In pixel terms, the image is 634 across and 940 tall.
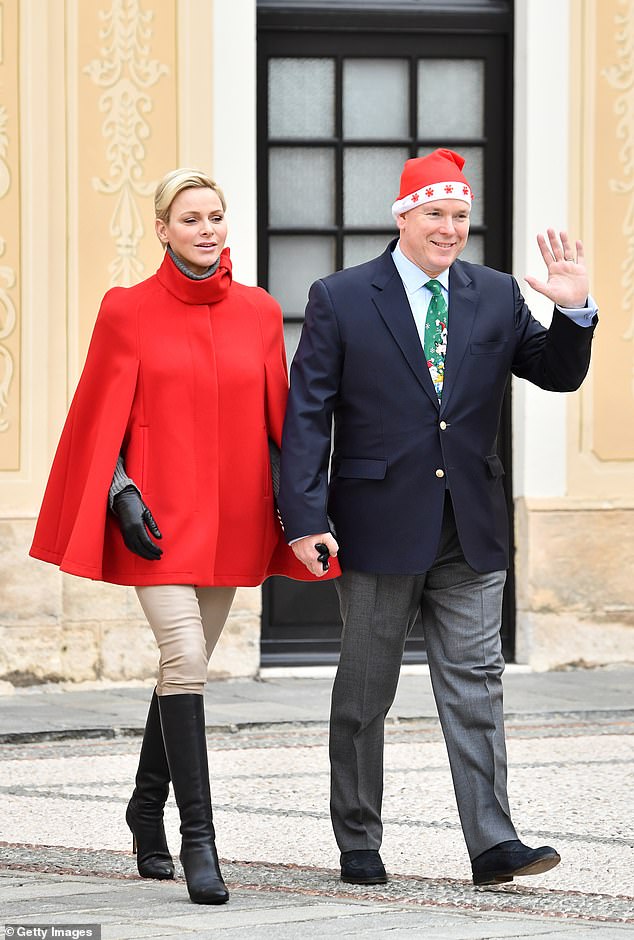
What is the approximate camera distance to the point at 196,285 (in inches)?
191

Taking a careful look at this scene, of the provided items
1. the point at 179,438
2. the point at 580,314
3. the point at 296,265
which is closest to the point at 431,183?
the point at 580,314

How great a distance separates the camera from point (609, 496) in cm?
970

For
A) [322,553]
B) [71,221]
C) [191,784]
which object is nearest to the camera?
[191,784]

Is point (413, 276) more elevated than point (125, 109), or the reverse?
point (125, 109)

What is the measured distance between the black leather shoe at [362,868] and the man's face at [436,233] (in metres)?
1.52

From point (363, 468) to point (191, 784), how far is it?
3.06 ft

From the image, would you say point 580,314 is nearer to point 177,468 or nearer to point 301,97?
point 177,468

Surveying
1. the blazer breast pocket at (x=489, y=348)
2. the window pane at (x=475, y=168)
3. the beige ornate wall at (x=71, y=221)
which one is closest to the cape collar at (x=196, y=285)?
the blazer breast pocket at (x=489, y=348)

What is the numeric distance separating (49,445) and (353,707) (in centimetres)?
452

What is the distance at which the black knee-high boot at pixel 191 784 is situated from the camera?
14.7 feet

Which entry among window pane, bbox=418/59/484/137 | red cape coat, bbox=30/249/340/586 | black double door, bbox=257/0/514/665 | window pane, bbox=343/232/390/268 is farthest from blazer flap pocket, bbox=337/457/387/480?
window pane, bbox=418/59/484/137

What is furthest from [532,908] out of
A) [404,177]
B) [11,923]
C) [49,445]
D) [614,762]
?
[49,445]

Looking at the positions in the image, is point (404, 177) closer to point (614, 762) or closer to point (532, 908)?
point (532, 908)

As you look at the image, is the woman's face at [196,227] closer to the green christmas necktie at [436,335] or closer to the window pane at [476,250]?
the green christmas necktie at [436,335]
